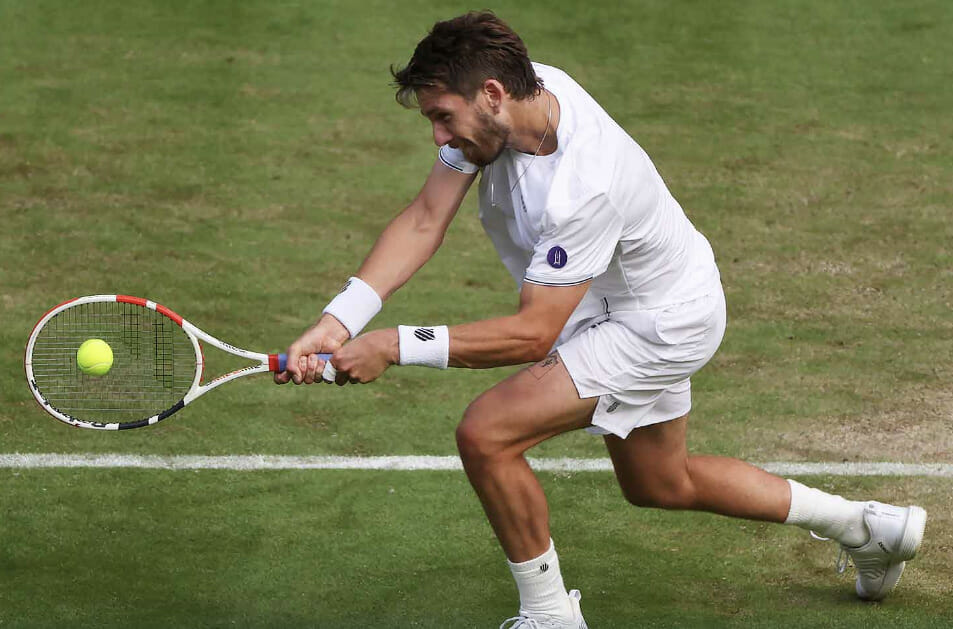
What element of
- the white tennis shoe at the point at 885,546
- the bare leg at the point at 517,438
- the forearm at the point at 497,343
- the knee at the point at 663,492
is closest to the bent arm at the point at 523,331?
the forearm at the point at 497,343

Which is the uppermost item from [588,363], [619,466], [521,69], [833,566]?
[521,69]

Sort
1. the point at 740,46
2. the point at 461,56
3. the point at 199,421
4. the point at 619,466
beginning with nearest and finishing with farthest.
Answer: the point at 461,56, the point at 619,466, the point at 199,421, the point at 740,46

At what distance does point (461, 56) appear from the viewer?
4176 millimetres

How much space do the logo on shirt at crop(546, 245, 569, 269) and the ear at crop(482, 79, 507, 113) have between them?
467mm

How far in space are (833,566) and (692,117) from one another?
547 cm

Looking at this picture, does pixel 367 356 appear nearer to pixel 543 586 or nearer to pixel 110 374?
pixel 543 586

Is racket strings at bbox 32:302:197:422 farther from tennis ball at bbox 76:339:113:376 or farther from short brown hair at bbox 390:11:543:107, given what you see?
short brown hair at bbox 390:11:543:107

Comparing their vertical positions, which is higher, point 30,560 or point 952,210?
point 952,210

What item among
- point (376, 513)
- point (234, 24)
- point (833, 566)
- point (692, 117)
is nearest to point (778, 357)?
point (833, 566)

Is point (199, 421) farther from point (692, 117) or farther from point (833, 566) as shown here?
point (692, 117)

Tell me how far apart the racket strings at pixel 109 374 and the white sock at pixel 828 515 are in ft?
8.44

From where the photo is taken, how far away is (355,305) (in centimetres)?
466

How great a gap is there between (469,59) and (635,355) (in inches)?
43.7

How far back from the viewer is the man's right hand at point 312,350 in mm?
4414
